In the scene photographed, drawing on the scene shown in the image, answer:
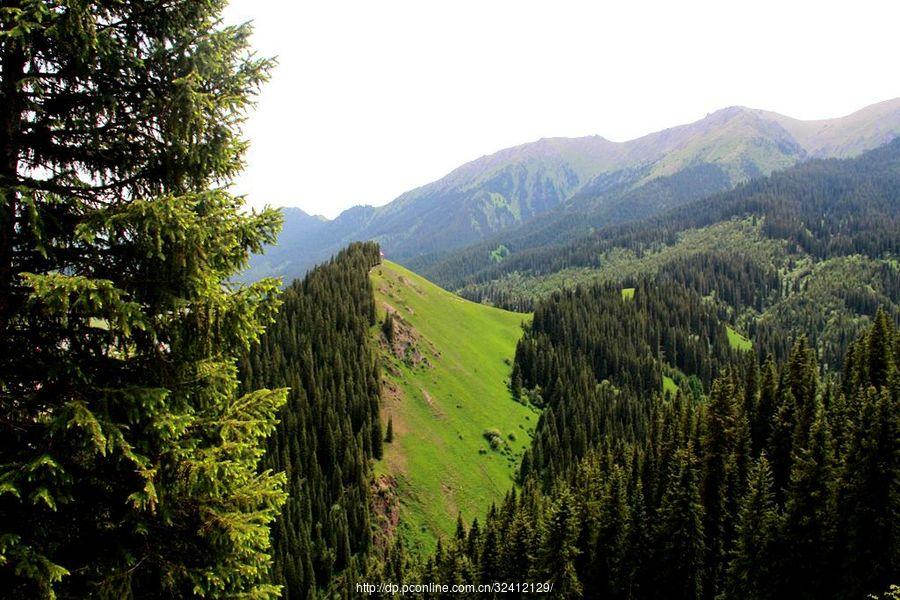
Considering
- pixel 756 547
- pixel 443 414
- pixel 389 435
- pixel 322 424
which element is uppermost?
pixel 322 424

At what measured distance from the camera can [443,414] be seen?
125875mm

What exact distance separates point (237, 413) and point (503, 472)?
115689 millimetres

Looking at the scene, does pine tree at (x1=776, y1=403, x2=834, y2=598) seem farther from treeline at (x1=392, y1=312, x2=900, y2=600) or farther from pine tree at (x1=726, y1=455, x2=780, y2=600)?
pine tree at (x1=726, y1=455, x2=780, y2=600)

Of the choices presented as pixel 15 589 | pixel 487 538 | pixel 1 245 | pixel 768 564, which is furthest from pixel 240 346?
pixel 487 538

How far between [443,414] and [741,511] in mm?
83457

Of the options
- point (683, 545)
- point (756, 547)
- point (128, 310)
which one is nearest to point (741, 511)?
point (756, 547)

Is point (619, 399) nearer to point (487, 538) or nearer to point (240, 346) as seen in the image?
point (487, 538)

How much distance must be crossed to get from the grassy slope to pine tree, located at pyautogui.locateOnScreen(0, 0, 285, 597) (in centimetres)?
9516

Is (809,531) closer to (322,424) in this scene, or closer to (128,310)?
(128,310)

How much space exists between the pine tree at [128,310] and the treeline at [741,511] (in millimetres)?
43001

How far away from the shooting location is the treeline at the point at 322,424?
9106 centimetres

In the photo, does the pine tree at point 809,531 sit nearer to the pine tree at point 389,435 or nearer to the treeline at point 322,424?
the treeline at point 322,424

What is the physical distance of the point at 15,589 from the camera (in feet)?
29.8

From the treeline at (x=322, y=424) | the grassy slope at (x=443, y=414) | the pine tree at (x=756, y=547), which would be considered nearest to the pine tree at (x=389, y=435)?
the grassy slope at (x=443, y=414)
